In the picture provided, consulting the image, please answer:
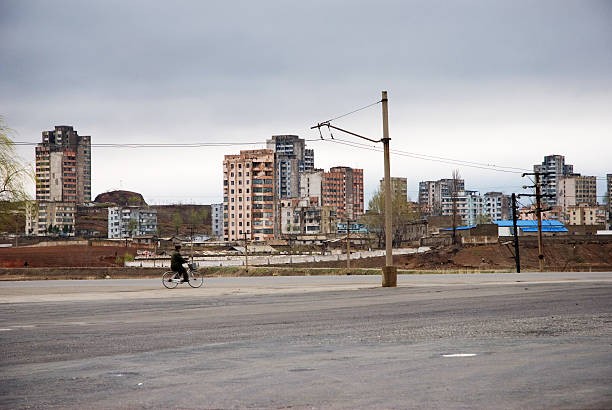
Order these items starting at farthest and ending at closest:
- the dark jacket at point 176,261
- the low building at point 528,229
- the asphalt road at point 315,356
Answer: the low building at point 528,229 < the dark jacket at point 176,261 < the asphalt road at point 315,356

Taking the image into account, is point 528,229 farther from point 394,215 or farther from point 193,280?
point 193,280

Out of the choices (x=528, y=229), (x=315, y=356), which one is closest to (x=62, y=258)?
(x=528, y=229)

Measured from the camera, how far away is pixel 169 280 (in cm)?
3628

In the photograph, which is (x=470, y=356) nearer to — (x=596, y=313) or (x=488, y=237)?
(x=596, y=313)

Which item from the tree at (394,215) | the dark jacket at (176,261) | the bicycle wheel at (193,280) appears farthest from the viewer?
the tree at (394,215)

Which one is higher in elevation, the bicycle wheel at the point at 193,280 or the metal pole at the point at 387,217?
the metal pole at the point at 387,217

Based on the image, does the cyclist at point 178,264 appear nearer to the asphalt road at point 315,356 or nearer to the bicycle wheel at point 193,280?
the bicycle wheel at point 193,280

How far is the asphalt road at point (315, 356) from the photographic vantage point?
8.59 m

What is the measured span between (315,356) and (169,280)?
2532 centimetres

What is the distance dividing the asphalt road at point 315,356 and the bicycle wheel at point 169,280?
13476 millimetres

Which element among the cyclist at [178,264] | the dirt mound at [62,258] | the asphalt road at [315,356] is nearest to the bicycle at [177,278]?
the cyclist at [178,264]

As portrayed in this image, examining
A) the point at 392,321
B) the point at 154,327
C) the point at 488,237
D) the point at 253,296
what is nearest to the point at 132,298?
the point at 253,296

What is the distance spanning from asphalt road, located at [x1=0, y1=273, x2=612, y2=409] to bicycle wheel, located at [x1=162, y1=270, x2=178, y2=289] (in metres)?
13.5

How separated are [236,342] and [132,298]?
15.5 meters
